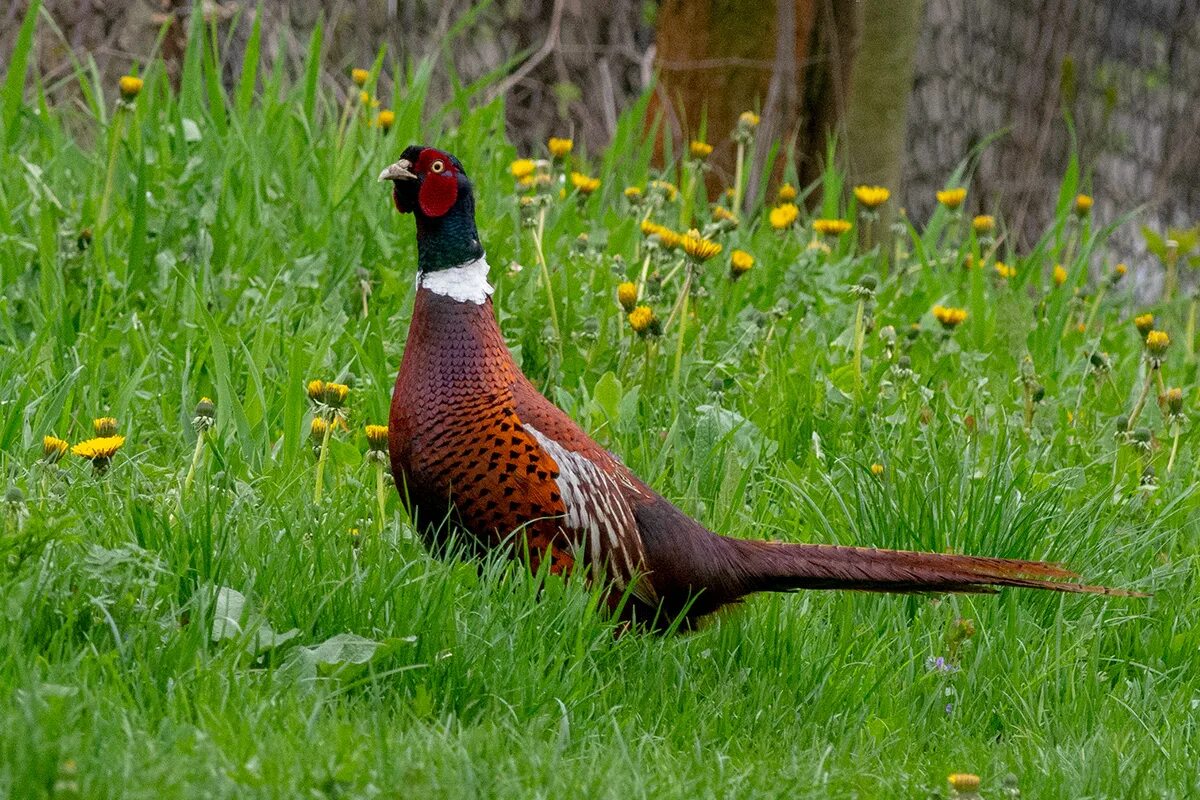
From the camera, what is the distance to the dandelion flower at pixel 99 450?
3314 mm

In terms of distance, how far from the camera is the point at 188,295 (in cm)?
455

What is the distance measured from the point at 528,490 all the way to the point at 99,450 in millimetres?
860

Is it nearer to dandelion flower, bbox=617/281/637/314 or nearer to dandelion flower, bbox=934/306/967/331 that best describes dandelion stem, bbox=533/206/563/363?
dandelion flower, bbox=617/281/637/314

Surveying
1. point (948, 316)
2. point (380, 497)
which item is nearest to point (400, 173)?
point (380, 497)

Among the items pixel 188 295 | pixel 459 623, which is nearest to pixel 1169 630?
pixel 459 623

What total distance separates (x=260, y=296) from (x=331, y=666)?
198cm

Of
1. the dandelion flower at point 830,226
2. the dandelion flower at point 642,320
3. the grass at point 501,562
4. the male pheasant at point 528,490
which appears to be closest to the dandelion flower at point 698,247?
the dandelion flower at point 642,320

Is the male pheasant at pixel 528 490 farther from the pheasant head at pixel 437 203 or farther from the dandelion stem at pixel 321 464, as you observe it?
the dandelion stem at pixel 321 464

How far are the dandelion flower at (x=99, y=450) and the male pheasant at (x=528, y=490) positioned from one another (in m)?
0.56

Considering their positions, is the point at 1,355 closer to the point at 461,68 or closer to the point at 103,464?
the point at 103,464

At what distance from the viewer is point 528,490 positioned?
3277mm

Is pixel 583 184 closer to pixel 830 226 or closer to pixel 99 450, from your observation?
pixel 830 226

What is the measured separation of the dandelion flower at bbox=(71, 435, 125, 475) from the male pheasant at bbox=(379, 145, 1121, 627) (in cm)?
56

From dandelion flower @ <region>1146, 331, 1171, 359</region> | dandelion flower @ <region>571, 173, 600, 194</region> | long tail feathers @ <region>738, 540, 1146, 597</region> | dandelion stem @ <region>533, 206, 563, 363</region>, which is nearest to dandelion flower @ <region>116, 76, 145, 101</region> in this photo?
dandelion stem @ <region>533, 206, 563, 363</region>
